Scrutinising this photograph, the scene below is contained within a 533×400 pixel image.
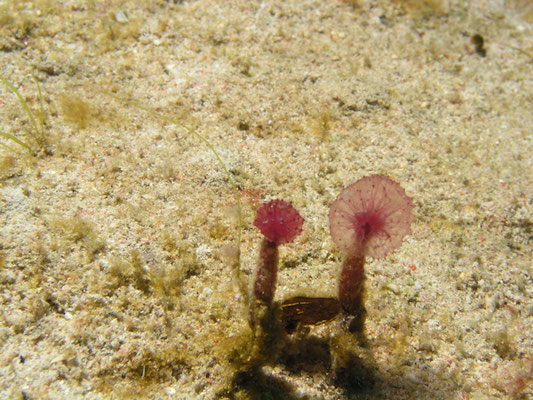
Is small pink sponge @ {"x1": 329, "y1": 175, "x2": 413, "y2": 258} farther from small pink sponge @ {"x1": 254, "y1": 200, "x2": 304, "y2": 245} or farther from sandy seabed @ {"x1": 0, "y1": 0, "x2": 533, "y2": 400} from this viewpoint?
sandy seabed @ {"x1": 0, "y1": 0, "x2": 533, "y2": 400}

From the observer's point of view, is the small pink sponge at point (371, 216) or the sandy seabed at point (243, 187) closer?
the small pink sponge at point (371, 216)

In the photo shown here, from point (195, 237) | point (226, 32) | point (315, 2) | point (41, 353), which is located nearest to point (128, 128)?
point (195, 237)

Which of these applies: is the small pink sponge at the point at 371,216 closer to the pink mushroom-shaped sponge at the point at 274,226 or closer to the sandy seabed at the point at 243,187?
the pink mushroom-shaped sponge at the point at 274,226

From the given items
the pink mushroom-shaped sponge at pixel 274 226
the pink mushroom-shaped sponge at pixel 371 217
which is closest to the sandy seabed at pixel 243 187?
the pink mushroom-shaped sponge at pixel 274 226

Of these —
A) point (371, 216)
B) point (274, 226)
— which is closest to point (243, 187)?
point (274, 226)

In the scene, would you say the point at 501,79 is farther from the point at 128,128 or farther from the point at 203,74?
the point at 128,128

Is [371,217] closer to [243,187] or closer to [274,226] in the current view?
[274,226]
